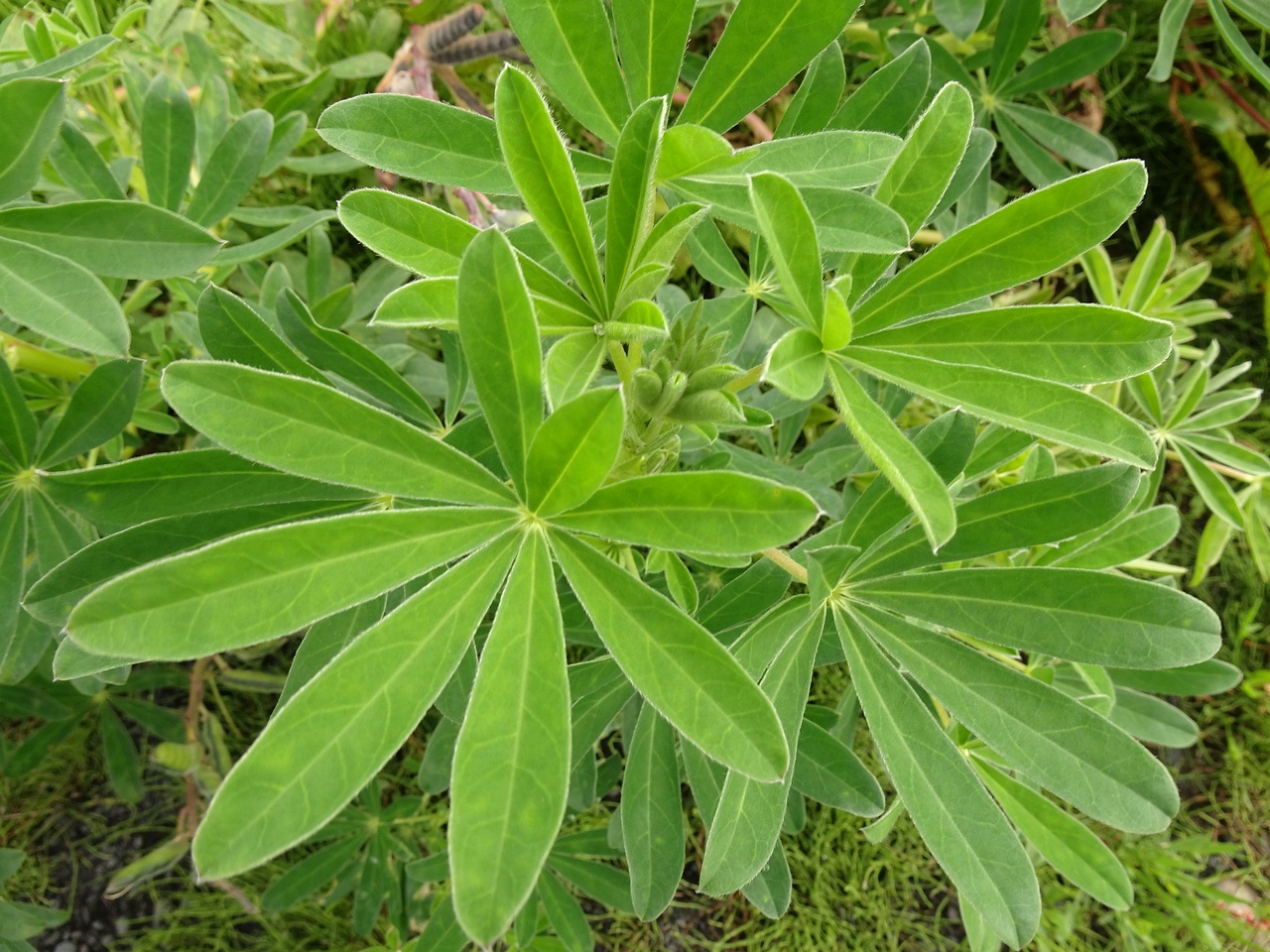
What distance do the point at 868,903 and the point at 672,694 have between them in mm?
1740

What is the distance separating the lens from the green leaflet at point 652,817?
0.97 meters

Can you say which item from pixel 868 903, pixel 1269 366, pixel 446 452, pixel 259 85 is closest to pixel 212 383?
pixel 446 452

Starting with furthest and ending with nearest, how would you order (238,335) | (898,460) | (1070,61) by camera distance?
1. (1070,61)
2. (238,335)
3. (898,460)

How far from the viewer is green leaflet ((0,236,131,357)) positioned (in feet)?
2.50

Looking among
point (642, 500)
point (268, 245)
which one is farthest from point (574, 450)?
point (268, 245)

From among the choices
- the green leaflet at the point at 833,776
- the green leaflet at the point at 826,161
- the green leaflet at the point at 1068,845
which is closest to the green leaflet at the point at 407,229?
the green leaflet at the point at 826,161

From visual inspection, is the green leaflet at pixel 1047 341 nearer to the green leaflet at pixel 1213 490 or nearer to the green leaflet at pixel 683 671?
the green leaflet at pixel 683 671

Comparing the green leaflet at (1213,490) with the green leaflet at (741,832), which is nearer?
the green leaflet at (741,832)

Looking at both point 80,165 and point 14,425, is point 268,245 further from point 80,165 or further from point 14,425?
point 14,425

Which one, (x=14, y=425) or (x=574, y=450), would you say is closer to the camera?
(x=574, y=450)

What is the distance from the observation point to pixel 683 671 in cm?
61

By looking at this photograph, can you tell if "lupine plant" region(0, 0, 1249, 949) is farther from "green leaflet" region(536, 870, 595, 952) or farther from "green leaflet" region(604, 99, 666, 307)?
"green leaflet" region(536, 870, 595, 952)

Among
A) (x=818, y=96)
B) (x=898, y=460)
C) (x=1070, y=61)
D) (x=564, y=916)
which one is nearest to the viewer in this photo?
(x=898, y=460)

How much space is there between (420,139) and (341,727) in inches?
21.4
